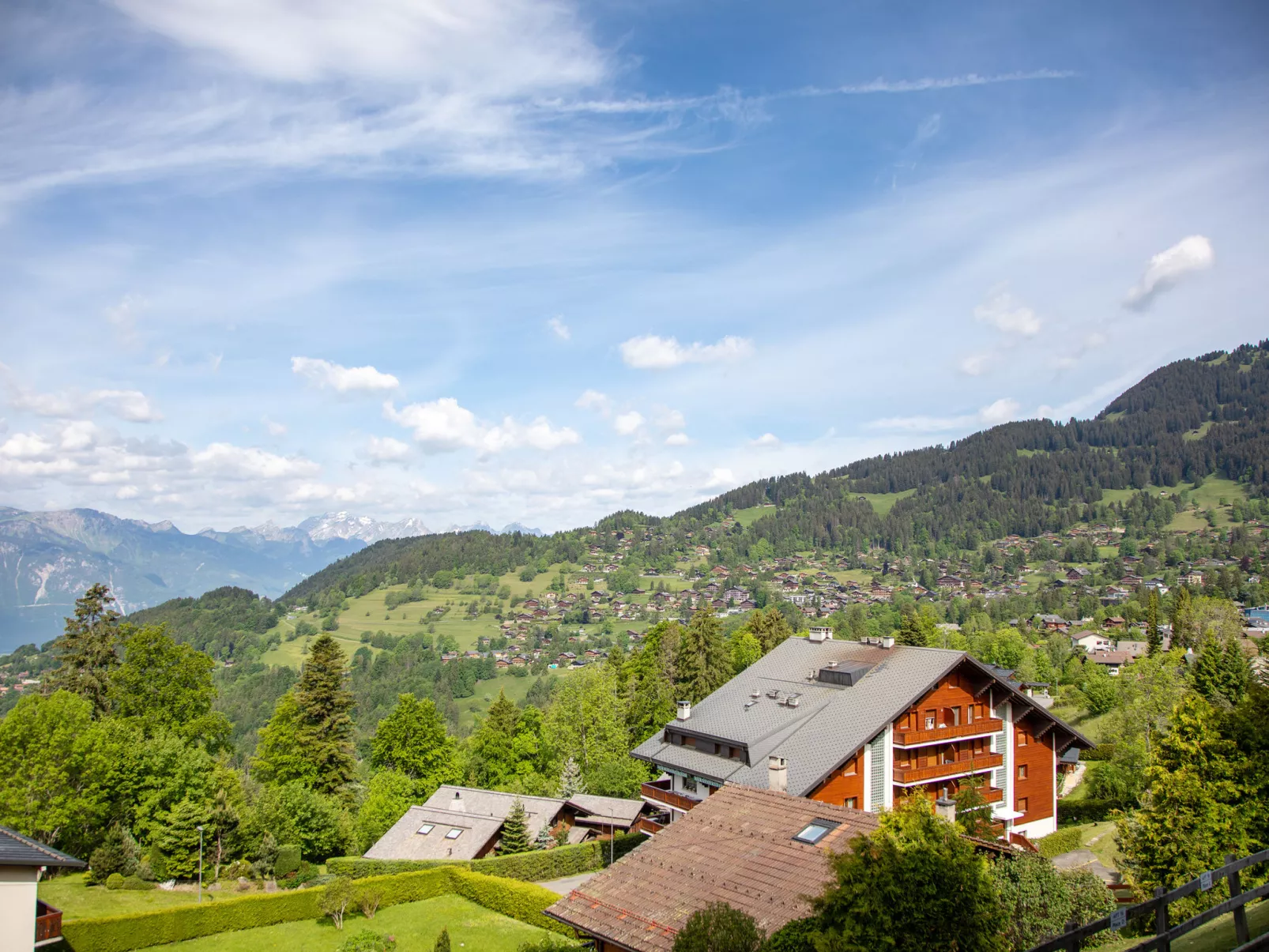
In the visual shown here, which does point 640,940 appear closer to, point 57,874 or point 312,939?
point 312,939

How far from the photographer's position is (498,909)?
114ft

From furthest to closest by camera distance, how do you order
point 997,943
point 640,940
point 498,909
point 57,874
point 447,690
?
1. point 447,690
2. point 57,874
3. point 498,909
4. point 640,940
5. point 997,943

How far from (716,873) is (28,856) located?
67.5 feet

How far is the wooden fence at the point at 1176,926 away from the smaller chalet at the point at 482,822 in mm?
34809

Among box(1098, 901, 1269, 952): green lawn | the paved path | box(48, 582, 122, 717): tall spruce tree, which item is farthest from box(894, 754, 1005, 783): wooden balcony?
box(48, 582, 122, 717): tall spruce tree

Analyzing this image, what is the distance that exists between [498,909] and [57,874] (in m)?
21.0

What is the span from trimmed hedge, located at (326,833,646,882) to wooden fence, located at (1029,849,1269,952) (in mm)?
30806

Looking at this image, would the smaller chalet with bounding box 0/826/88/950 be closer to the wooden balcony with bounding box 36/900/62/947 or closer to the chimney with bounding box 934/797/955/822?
the wooden balcony with bounding box 36/900/62/947

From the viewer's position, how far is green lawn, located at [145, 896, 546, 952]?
30625 mm

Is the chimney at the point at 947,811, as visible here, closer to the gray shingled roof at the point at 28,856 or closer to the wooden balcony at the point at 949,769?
the wooden balcony at the point at 949,769

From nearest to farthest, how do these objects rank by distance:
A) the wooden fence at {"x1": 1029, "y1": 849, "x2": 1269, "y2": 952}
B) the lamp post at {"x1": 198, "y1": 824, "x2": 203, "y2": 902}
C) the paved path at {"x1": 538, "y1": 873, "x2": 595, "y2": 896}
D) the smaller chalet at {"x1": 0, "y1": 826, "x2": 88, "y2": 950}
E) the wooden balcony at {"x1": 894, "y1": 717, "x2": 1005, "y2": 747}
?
the wooden fence at {"x1": 1029, "y1": 849, "x2": 1269, "y2": 952} → the smaller chalet at {"x1": 0, "y1": 826, "x2": 88, "y2": 950} → the wooden balcony at {"x1": 894, "y1": 717, "x2": 1005, "y2": 747} → the paved path at {"x1": 538, "y1": 873, "x2": 595, "y2": 896} → the lamp post at {"x1": 198, "y1": 824, "x2": 203, "y2": 902}

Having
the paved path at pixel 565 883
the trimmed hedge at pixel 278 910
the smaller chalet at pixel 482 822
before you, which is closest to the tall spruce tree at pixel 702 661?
the smaller chalet at pixel 482 822

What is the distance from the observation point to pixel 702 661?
64188 millimetres

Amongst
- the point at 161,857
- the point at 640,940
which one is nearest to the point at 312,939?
the point at 161,857
